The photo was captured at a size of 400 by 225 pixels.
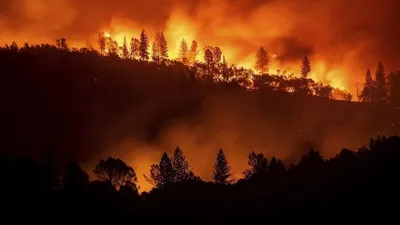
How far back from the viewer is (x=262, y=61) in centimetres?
18938

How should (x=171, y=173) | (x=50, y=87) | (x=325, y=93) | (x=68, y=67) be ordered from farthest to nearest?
1. (x=325, y=93)
2. (x=68, y=67)
3. (x=50, y=87)
4. (x=171, y=173)

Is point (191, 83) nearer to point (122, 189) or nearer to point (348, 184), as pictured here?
point (122, 189)

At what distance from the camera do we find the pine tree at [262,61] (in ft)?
618

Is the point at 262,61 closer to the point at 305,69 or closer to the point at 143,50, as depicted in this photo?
the point at 305,69

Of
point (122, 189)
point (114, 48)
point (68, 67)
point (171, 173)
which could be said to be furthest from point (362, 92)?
point (122, 189)

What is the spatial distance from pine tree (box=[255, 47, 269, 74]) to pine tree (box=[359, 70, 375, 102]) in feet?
127

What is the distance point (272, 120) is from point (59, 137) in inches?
2551

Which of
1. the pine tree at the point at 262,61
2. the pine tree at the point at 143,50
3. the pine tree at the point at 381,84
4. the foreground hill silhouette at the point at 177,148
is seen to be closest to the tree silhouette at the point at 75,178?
the foreground hill silhouette at the point at 177,148

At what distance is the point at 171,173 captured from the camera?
86.9 metres

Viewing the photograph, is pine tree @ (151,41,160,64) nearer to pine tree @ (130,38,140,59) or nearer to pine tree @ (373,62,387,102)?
pine tree @ (130,38,140,59)

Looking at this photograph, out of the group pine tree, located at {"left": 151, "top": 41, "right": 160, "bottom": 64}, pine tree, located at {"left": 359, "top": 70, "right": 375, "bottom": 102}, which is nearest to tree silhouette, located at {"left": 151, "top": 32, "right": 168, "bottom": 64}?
pine tree, located at {"left": 151, "top": 41, "right": 160, "bottom": 64}

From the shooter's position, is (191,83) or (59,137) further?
(191,83)

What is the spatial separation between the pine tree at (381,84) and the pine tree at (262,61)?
4248 cm

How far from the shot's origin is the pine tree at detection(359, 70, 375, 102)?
183000 millimetres
